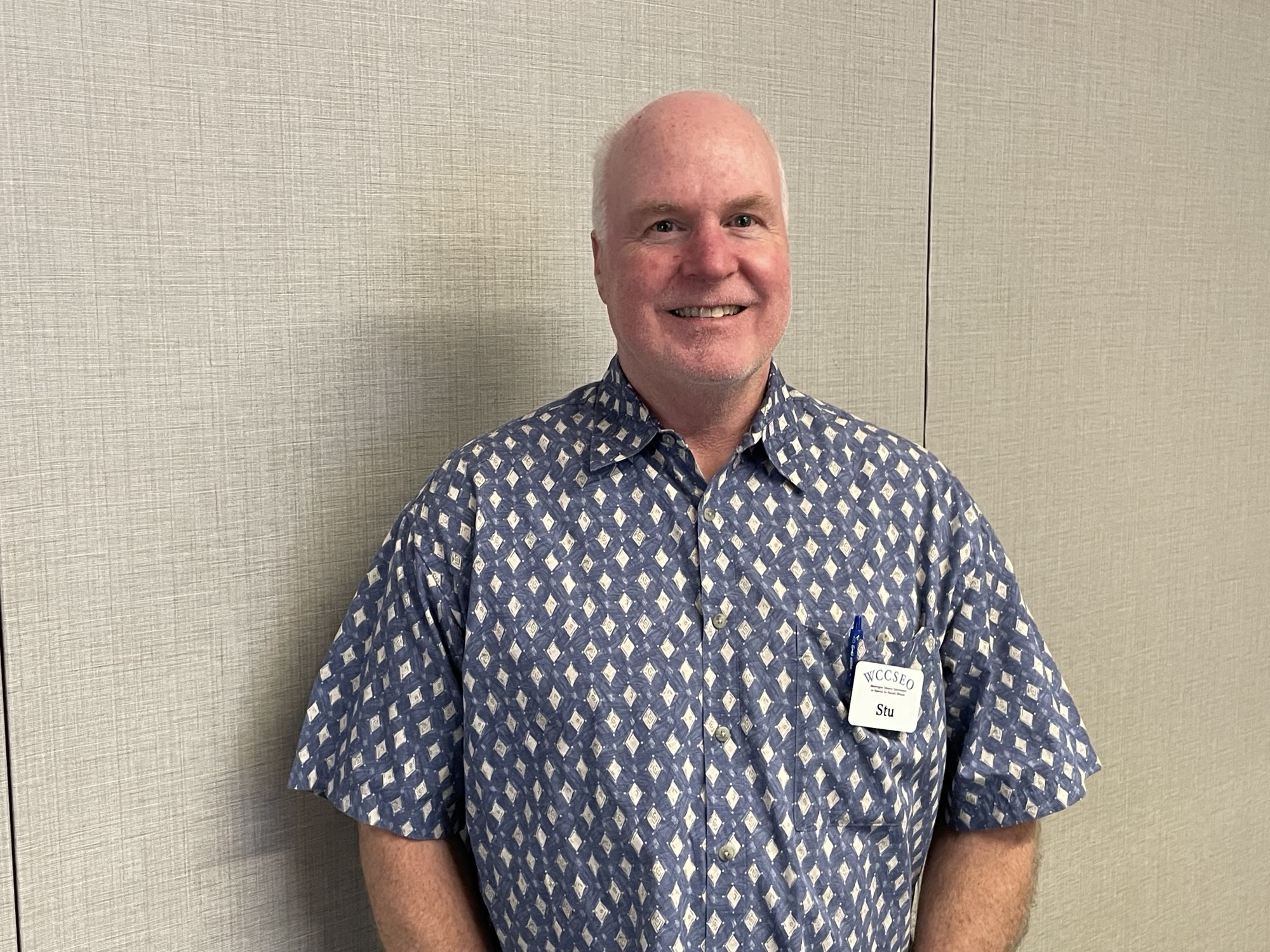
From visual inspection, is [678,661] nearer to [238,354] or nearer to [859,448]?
[859,448]

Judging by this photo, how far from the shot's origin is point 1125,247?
2.79m

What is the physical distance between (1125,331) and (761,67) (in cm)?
109

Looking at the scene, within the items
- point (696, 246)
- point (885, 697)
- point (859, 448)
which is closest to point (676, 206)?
point (696, 246)

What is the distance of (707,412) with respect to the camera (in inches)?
67.0

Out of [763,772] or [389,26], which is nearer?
[763,772]

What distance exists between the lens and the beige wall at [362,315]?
63.7 inches

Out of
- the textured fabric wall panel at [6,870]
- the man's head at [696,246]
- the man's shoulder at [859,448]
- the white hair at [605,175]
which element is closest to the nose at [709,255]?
the man's head at [696,246]

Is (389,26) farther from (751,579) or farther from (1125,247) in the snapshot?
(1125,247)

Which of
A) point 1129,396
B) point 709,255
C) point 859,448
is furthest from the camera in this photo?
point 1129,396

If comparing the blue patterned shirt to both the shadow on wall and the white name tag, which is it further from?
the shadow on wall

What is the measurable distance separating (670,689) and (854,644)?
245 mm

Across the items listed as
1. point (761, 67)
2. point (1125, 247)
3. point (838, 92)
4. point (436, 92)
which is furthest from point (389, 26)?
point (1125, 247)

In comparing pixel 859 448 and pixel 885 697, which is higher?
pixel 859 448

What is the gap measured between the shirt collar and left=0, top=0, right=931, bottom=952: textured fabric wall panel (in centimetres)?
31
